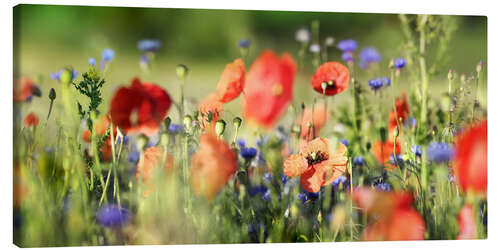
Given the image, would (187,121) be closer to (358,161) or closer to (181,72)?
(181,72)

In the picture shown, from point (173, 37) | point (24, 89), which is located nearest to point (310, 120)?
point (173, 37)

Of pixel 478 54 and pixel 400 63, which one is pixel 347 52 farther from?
pixel 478 54

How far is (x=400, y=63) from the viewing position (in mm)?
3008

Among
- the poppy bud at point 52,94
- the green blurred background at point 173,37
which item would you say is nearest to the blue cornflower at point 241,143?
the green blurred background at point 173,37

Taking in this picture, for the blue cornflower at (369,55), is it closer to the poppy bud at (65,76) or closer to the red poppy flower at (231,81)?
the red poppy flower at (231,81)

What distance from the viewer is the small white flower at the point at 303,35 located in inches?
114

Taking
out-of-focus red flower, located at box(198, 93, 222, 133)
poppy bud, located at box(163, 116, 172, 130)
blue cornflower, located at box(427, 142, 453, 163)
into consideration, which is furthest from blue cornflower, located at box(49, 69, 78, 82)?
blue cornflower, located at box(427, 142, 453, 163)

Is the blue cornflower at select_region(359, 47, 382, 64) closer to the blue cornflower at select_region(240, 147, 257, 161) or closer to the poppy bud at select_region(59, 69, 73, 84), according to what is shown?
the blue cornflower at select_region(240, 147, 257, 161)

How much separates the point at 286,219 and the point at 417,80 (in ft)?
2.61

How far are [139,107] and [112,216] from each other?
42cm

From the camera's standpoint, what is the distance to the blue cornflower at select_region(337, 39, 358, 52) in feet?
9.69

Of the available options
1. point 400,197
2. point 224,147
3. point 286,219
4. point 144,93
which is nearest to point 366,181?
point 400,197

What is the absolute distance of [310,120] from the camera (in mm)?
2916

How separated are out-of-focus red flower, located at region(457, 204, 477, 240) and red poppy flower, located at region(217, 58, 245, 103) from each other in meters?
1.05
